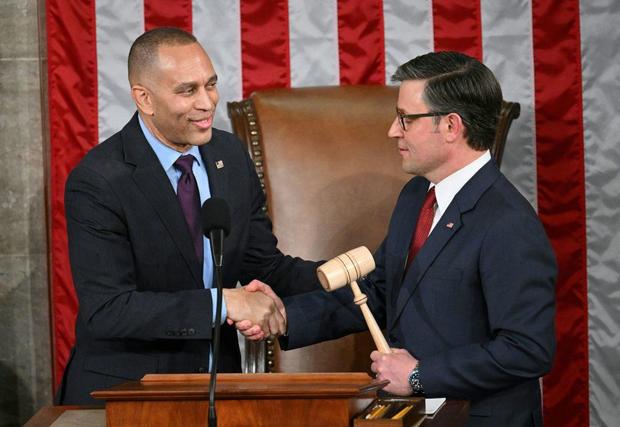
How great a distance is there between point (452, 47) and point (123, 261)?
1.92 m

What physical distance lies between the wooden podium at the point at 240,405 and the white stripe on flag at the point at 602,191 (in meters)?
2.42

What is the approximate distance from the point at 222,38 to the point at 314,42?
14.8 inches

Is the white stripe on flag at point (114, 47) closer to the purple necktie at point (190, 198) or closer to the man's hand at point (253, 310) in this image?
the purple necktie at point (190, 198)

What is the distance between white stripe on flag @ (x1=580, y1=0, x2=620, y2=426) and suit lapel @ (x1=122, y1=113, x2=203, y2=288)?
196cm

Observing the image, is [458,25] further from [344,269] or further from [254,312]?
[344,269]

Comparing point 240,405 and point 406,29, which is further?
point 406,29

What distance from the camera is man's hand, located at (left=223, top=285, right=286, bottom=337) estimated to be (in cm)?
313

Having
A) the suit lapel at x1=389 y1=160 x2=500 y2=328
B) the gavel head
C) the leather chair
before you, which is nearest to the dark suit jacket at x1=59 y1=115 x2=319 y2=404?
the gavel head

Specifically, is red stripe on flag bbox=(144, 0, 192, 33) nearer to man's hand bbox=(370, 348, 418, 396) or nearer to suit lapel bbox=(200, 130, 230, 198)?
suit lapel bbox=(200, 130, 230, 198)

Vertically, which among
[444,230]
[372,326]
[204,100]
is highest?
[204,100]

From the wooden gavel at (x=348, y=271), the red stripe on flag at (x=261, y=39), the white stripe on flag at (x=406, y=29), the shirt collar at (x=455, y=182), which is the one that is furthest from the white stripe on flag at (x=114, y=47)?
the wooden gavel at (x=348, y=271)

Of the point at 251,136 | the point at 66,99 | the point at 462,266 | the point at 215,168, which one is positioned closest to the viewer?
the point at 462,266

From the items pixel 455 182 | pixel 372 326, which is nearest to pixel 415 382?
pixel 372 326

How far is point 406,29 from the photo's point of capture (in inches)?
173
